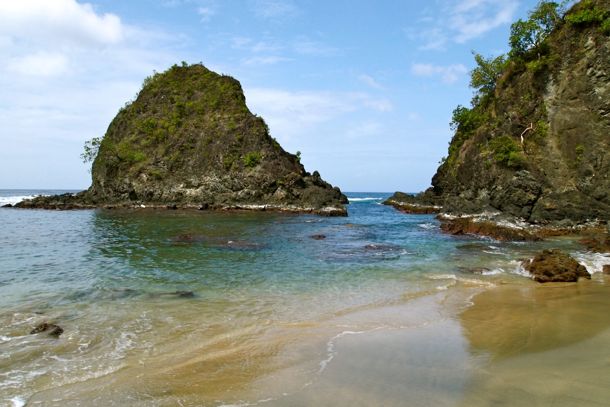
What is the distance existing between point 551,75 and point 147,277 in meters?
33.6

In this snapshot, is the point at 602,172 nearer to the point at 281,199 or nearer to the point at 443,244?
the point at 443,244

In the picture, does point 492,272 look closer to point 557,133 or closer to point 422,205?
point 557,133

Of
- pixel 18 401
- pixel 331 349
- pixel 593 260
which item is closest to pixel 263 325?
pixel 331 349

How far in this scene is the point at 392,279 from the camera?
14.5 meters

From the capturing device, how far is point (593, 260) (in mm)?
17406

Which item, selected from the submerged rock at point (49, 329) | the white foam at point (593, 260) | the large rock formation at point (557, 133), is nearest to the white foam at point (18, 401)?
the submerged rock at point (49, 329)

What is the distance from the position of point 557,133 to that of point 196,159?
144 ft

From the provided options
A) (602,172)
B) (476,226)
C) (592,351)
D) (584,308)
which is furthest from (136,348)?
(602,172)

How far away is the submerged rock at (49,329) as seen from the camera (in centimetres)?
851

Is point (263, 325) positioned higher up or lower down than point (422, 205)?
lower down

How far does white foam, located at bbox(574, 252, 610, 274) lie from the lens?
51.7ft

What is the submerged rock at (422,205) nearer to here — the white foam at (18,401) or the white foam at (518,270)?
the white foam at (518,270)

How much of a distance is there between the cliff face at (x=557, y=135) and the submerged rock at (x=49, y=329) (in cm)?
3102

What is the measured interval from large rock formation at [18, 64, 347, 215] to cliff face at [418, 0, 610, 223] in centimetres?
1935
